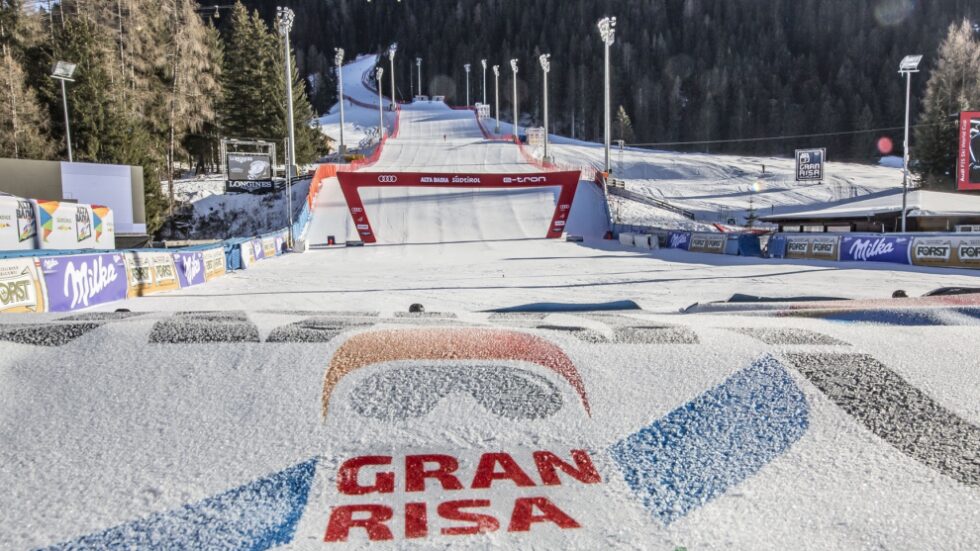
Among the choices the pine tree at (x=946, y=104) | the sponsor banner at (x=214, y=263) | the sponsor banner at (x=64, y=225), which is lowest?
the sponsor banner at (x=214, y=263)

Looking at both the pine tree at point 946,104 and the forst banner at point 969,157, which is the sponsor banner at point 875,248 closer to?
the forst banner at point 969,157

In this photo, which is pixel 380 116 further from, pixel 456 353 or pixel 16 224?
pixel 456 353

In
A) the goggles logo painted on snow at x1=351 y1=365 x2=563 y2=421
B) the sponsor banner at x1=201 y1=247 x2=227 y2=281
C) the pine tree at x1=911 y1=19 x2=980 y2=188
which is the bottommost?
the sponsor banner at x1=201 y1=247 x2=227 y2=281

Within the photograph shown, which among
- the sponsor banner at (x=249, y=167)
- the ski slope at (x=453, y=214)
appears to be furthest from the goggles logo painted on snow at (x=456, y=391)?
the sponsor banner at (x=249, y=167)

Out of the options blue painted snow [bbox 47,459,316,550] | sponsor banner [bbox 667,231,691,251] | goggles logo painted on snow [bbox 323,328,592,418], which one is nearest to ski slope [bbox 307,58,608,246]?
sponsor banner [bbox 667,231,691,251]

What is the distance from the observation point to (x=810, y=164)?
116ft

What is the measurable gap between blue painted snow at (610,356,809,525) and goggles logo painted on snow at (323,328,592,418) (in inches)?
12.8

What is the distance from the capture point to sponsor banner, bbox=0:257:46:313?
23.8 ft

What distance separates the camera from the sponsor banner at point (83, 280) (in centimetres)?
836

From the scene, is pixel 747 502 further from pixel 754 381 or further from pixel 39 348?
pixel 39 348

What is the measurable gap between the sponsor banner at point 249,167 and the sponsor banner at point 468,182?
503 cm

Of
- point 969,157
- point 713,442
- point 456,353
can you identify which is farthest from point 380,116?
point 713,442

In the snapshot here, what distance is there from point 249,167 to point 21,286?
2393 centimetres

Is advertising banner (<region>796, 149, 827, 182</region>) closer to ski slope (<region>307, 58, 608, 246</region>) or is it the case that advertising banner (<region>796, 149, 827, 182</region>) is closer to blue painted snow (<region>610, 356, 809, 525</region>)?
ski slope (<region>307, 58, 608, 246</region>)
